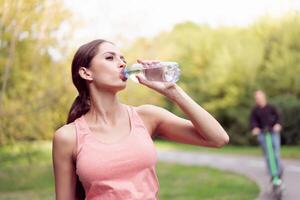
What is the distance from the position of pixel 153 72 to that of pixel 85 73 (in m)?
0.32

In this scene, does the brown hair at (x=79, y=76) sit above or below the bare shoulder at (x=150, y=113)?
above

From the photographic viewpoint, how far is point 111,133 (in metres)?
2.47

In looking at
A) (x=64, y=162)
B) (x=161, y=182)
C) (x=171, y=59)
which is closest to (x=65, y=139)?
(x=64, y=162)

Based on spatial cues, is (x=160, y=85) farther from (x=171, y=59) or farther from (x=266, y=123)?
(x=171, y=59)

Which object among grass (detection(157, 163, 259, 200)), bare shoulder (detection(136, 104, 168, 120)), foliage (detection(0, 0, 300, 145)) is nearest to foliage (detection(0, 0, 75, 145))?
foliage (detection(0, 0, 300, 145))

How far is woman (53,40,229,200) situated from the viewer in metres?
2.36

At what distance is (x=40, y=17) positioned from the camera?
10.4 meters

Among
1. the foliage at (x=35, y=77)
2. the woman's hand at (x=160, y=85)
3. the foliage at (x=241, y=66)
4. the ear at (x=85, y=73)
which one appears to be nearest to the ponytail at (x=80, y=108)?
the ear at (x=85, y=73)

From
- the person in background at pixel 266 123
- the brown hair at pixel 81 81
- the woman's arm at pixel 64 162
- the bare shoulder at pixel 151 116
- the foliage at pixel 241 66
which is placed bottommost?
the foliage at pixel 241 66

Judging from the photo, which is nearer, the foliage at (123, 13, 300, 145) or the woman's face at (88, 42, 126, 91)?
the woman's face at (88, 42, 126, 91)

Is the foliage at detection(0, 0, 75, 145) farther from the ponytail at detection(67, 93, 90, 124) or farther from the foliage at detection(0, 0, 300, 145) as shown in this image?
the ponytail at detection(67, 93, 90, 124)

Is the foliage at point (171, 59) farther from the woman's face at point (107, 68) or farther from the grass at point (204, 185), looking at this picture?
the woman's face at point (107, 68)

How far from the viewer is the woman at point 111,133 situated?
2361mm

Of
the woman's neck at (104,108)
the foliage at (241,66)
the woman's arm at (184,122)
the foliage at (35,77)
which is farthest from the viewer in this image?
the foliage at (241,66)
